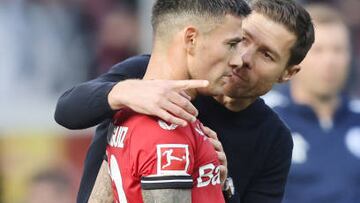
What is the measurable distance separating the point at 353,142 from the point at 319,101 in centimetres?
32

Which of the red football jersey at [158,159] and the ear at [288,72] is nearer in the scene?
the red football jersey at [158,159]

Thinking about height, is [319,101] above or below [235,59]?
below

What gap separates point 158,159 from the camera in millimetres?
3318

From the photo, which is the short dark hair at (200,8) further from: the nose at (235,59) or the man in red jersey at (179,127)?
the nose at (235,59)

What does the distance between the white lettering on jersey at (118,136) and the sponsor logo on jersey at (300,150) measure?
109 inches

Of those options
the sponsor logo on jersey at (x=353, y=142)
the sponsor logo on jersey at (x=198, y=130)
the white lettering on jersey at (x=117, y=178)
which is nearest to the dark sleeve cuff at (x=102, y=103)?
the white lettering on jersey at (x=117, y=178)

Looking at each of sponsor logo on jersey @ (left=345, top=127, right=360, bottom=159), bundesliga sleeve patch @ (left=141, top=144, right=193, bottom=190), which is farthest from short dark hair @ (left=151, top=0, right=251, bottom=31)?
sponsor logo on jersey @ (left=345, top=127, right=360, bottom=159)

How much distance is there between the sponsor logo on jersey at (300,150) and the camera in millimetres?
6230

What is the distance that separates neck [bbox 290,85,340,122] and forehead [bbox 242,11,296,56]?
2.36m

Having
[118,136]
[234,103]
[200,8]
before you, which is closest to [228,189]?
[234,103]

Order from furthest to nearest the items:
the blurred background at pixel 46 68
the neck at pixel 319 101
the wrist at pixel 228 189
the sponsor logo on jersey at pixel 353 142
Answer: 1. the blurred background at pixel 46 68
2. the neck at pixel 319 101
3. the sponsor logo on jersey at pixel 353 142
4. the wrist at pixel 228 189

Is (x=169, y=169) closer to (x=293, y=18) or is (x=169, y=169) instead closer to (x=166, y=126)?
(x=166, y=126)

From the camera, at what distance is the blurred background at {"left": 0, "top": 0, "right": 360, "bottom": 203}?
298 inches

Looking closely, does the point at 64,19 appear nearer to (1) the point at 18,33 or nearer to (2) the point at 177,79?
(1) the point at 18,33
